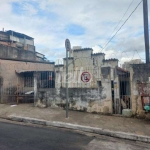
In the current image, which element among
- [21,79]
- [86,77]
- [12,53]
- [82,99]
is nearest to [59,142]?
[82,99]

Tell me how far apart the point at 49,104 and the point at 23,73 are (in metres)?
5.36

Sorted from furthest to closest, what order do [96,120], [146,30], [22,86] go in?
[22,86] < [146,30] < [96,120]

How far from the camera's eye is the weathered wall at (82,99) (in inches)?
328

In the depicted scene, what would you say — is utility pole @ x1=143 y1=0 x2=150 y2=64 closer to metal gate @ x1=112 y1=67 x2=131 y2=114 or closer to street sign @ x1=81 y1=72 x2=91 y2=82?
metal gate @ x1=112 y1=67 x2=131 y2=114

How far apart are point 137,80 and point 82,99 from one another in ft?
10.3

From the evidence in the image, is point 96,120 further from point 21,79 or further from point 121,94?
point 21,79

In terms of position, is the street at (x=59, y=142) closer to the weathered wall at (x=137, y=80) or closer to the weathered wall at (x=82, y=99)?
the weathered wall at (x=137, y=80)

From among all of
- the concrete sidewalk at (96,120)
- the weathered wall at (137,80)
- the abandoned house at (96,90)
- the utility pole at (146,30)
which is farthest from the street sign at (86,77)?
the utility pole at (146,30)

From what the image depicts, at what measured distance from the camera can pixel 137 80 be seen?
7.73 metres

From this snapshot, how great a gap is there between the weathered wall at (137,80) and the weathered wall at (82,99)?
1242mm

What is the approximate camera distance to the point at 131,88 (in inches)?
307

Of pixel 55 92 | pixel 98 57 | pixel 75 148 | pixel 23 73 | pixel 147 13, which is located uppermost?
pixel 147 13

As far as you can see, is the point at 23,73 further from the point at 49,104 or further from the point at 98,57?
the point at 98,57

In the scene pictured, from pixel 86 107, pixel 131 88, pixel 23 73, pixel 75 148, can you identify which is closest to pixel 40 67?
pixel 23 73
